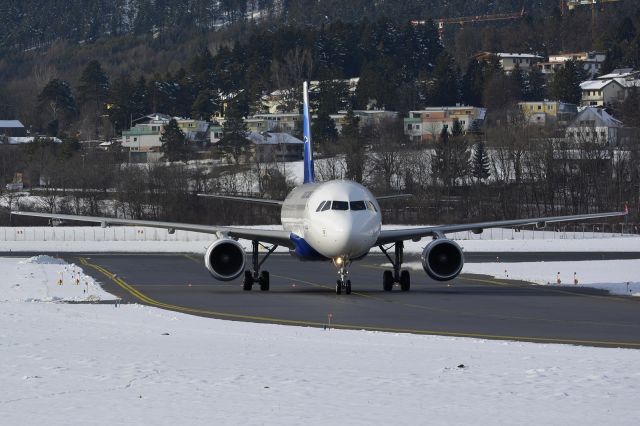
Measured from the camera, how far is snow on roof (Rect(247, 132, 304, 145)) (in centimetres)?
19264

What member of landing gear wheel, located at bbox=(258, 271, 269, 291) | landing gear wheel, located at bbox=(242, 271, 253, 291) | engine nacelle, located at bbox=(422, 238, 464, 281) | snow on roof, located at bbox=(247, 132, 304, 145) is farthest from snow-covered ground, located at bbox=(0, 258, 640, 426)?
snow on roof, located at bbox=(247, 132, 304, 145)

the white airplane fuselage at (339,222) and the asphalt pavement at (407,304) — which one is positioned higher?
the white airplane fuselage at (339,222)

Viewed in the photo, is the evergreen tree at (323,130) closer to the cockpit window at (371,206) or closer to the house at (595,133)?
the house at (595,133)

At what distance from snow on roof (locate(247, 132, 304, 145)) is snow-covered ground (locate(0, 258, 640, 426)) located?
16383cm

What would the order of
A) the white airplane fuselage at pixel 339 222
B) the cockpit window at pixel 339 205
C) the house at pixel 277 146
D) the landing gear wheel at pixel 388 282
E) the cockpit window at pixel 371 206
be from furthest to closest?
1. the house at pixel 277 146
2. the landing gear wheel at pixel 388 282
3. the cockpit window at pixel 371 206
4. the cockpit window at pixel 339 205
5. the white airplane fuselage at pixel 339 222

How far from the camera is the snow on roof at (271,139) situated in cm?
19264

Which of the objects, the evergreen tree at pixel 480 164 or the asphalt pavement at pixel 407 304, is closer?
the asphalt pavement at pixel 407 304

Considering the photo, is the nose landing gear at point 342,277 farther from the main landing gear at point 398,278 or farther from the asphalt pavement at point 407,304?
the main landing gear at point 398,278

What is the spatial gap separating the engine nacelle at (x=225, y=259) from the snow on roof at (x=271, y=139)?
150 m

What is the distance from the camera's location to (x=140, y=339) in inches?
1029

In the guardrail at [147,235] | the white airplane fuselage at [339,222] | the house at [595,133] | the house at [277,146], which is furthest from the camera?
the house at [277,146]

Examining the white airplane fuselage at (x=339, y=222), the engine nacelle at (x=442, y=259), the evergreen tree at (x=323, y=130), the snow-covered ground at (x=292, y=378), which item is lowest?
the snow-covered ground at (x=292, y=378)

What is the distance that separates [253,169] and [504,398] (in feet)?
465

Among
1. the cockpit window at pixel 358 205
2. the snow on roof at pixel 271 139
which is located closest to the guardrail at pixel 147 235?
the cockpit window at pixel 358 205
